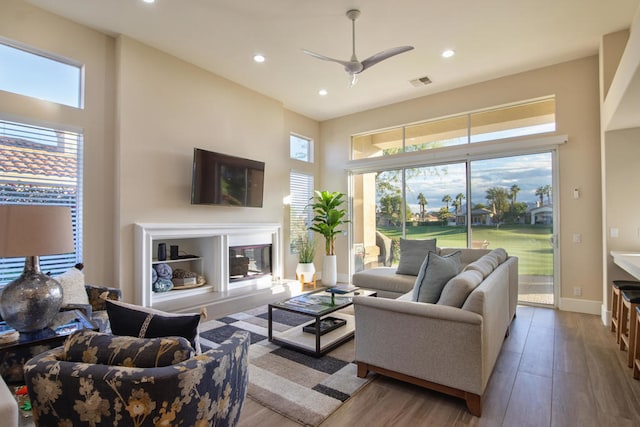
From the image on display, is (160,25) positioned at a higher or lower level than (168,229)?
higher

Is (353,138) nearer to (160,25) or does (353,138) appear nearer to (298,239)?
(298,239)

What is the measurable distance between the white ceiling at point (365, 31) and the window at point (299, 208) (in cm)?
215

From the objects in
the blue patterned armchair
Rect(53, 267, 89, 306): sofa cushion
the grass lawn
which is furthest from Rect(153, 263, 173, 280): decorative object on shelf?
the grass lawn

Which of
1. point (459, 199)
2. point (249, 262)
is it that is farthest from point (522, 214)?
point (249, 262)

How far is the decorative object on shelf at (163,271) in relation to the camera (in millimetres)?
4211

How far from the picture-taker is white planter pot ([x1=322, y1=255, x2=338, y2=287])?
6.27 metres

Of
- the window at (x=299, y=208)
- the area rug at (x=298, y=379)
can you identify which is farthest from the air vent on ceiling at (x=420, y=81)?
the area rug at (x=298, y=379)

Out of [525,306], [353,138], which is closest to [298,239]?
[353,138]

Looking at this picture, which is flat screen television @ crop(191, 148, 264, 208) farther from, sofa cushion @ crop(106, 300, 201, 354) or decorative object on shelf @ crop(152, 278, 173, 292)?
sofa cushion @ crop(106, 300, 201, 354)

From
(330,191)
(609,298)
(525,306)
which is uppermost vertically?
(330,191)

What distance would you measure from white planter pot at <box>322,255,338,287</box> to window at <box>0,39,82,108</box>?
14.6 feet

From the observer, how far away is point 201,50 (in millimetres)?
4207

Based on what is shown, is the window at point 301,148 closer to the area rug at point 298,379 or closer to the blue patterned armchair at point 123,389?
the area rug at point 298,379

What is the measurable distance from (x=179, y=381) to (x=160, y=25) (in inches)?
154
